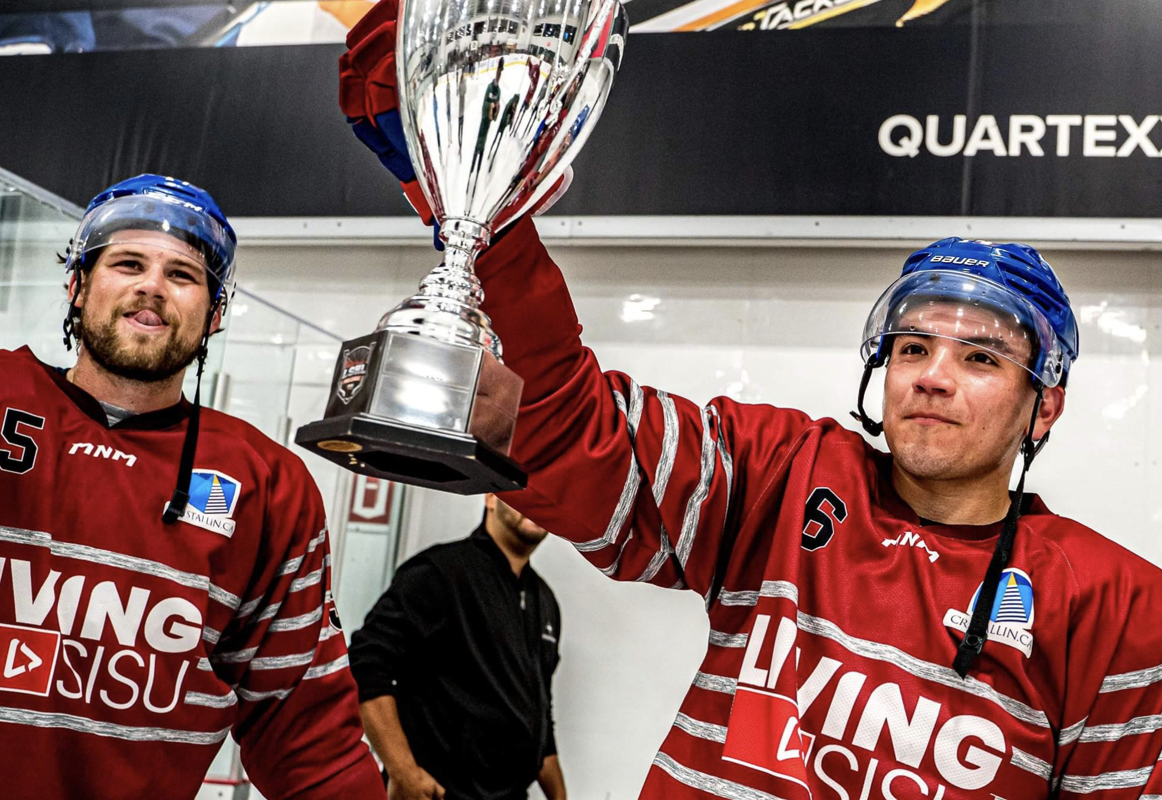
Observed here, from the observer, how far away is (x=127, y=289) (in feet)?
5.72

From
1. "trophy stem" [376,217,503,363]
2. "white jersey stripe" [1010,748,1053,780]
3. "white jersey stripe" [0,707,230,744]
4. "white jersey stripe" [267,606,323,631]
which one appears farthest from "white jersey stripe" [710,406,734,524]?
"white jersey stripe" [0,707,230,744]

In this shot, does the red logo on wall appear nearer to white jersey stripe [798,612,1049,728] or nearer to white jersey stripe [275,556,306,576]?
white jersey stripe [275,556,306,576]

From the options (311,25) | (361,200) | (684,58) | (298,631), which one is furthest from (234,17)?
(298,631)

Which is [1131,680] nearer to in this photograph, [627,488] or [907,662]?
[907,662]

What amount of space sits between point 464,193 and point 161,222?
113 centimetres

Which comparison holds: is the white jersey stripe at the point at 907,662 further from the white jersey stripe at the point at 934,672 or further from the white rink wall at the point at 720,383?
the white rink wall at the point at 720,383

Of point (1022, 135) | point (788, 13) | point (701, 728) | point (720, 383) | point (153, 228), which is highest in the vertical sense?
point (788, 13)

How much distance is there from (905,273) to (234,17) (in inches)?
132

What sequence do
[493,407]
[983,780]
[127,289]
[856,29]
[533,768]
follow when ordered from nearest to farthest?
1. [493,407]
2. [983,780]
3. [127,289]
4. [533,768]
5. [856,29]

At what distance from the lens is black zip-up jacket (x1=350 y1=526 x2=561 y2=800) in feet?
10.0

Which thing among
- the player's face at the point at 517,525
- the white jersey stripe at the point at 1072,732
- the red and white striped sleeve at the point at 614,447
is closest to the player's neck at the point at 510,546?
the player's face at the point at 517,525

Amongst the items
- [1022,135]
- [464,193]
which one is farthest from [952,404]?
[1022,135]

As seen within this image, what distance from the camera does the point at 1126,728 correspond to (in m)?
1.15

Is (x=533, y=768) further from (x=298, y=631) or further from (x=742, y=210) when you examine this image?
(x=742, y=210)
